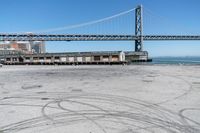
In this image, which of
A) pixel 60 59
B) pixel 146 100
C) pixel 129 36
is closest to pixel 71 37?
pixel 129 36

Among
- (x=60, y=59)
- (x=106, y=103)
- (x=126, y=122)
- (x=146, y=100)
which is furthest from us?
(x=60, y=59)

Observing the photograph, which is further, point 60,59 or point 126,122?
point 60,59

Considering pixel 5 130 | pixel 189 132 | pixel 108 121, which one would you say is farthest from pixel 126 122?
pixel 5 130

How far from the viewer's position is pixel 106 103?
9828mm

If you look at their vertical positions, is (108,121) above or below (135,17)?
below

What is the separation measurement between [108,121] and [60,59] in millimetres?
63983

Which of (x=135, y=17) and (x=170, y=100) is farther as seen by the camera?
(x=135, y=17)

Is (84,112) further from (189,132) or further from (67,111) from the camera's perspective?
(189,132)

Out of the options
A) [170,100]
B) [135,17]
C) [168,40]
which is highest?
[135,17]

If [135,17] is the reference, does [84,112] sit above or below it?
below

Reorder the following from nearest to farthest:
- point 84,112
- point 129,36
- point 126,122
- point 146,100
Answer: point 126,122, point 84,112, point 146,100, point 129,36

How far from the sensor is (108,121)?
7.08 meters

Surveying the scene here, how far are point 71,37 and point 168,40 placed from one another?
46.6 meters

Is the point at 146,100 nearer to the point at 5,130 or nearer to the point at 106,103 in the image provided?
the point at 106,103
